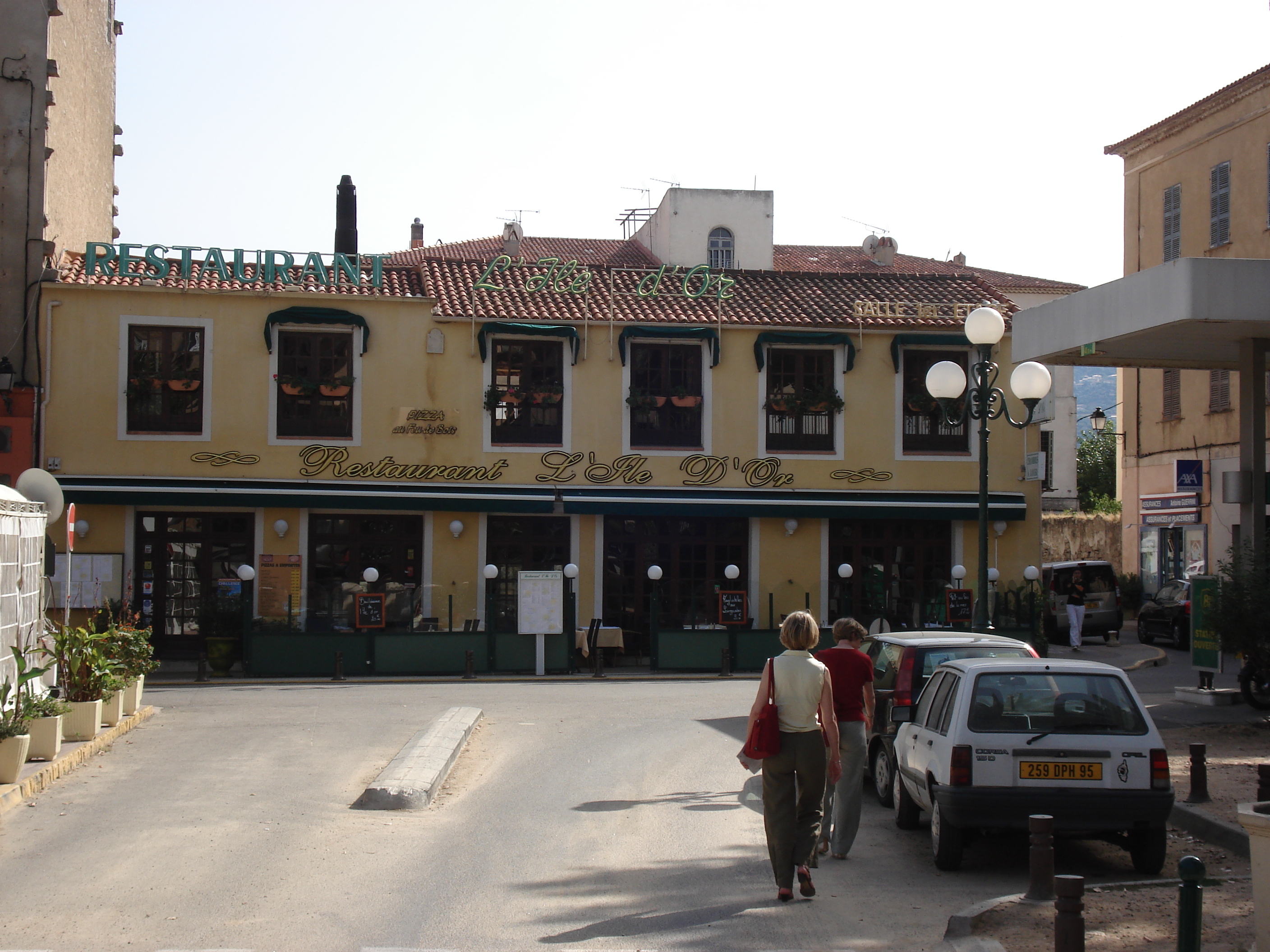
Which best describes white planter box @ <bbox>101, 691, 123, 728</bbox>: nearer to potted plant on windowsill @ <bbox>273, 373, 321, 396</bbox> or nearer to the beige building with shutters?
potted plant on windowsill @ <bbox>273, 373, 321, 396</bbox>

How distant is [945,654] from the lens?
11164 millimetres

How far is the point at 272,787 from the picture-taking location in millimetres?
11609

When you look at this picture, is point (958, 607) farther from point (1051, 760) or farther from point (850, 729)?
point (1051, 760)

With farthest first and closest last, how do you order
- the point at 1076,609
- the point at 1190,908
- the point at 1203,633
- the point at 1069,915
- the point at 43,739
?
1. the point at 1076,609
2. the point at 1203,633
3. the point at 43,739
4. the point at 1069,915
5. the point at 1190,908

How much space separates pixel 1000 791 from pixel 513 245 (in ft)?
118

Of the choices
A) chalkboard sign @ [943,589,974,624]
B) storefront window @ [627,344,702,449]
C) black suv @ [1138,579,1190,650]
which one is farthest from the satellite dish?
black suv @ [1138,579,1190,650]

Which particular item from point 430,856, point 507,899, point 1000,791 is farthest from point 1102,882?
point 430,856

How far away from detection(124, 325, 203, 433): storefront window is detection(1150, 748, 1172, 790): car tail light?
20037 mm

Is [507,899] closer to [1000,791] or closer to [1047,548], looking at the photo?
[1000,791]

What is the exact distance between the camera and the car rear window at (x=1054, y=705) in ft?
28.4

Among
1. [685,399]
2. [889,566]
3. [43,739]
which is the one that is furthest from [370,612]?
[43,739]

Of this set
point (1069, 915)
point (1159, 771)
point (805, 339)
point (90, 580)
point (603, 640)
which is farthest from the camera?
point (805, 339)

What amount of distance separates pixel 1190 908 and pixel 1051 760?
295cm

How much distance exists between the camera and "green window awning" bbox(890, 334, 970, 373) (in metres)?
26.6
